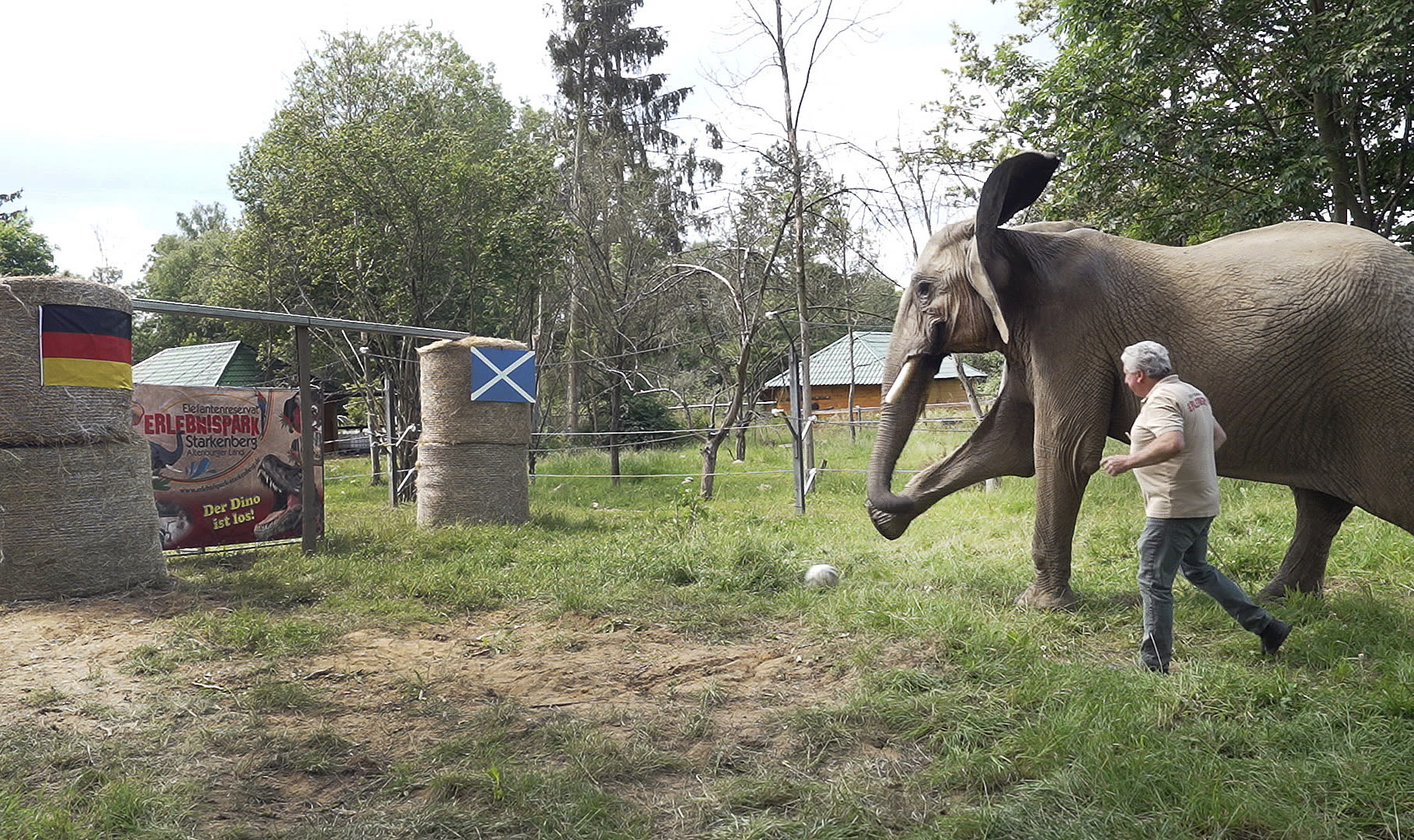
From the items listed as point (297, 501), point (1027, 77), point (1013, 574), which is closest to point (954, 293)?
point (1013, 574)

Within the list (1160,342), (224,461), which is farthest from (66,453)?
(1160,342)

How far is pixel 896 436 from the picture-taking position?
20.2ft

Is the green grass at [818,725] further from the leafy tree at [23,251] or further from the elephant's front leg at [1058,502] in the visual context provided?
the leafy tree at [23,251]

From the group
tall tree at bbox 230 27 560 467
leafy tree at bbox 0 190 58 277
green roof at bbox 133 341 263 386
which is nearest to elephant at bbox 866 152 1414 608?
tall tree at bbox 230 27 560 467

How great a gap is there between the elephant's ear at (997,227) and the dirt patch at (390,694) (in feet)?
7.10

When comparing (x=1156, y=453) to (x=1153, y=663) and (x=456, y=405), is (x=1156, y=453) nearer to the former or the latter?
(x=1153, y=663)

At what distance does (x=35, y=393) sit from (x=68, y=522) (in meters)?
0.92

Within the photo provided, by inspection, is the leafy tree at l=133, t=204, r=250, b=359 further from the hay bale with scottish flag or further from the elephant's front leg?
the elephant's front leg

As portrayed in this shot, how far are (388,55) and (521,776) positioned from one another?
2476 centimetres

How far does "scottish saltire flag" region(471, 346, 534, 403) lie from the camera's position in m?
10.1

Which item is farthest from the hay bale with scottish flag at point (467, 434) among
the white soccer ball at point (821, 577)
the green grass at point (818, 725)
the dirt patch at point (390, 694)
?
the white soccer ball at point (821, 577)

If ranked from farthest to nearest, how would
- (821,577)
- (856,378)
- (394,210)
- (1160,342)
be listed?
(856,378), (394,210), (821,577), (1160,342)

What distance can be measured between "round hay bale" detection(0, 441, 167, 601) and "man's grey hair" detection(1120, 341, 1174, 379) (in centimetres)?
659

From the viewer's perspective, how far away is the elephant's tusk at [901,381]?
6.05m
